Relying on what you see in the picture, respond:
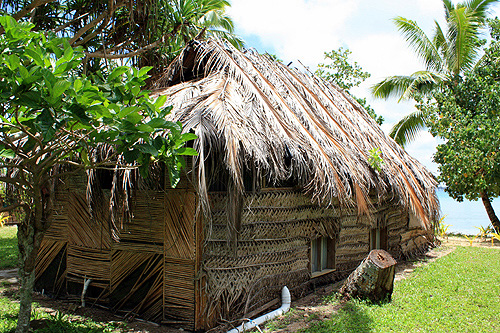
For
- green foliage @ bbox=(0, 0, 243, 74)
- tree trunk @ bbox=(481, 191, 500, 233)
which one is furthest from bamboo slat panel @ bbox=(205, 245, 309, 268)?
tree trunk @ bbox=(481, 191, 500, 233)

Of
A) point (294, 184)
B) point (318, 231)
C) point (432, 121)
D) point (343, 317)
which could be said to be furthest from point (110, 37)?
point (432, 121)

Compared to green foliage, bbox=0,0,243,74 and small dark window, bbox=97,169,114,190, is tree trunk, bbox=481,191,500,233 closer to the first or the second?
green foliage, bbox=0,0,243,74

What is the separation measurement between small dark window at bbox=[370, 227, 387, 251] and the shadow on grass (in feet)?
11.5

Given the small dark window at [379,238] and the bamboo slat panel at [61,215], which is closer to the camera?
the bamboo slat panel at [61,215]

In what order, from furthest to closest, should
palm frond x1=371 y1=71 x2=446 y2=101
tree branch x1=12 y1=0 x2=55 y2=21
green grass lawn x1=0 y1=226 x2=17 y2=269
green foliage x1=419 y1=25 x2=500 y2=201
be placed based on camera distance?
1. palm frond x1=371 y1=71 x2=446 y2=101
2. green foliage x1=419 y1=25 x2=500 y2=201
3. green grass lawn x1=0 y1=226 x2=17 y2=269
4. tree branch x1=12 y1=0 x2=55 y2=21

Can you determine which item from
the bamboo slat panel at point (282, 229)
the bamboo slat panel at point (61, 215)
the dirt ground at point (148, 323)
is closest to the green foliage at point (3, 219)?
the dirt ground at point (148, 323)

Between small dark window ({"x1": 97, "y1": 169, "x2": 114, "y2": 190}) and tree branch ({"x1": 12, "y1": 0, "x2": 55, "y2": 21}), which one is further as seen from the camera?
tree branch ({"x1": 12, "y1": 0, "x2": 55, "y2": 21})

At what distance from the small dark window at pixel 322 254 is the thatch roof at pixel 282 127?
2.97 ft

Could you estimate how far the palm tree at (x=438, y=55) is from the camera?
1346 centimetres

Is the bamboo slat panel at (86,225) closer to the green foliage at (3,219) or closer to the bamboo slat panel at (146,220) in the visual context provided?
the bamboo slat panel at (146,220)

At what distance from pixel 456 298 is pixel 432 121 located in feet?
29.0

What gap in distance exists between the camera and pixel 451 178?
12.8 m

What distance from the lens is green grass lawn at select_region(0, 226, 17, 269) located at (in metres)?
8.42

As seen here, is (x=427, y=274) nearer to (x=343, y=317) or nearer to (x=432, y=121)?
(x=343, y=317)
